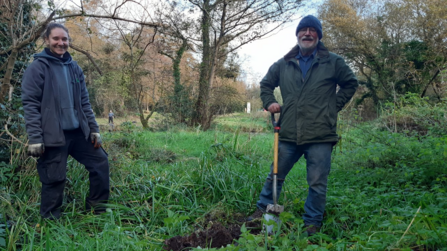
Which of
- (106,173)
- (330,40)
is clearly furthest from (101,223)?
(330,40)

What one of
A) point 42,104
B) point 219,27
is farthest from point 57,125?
point 219,27

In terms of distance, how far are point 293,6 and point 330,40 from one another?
8.70 m

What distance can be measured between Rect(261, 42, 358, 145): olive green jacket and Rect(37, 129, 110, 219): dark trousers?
1822 millimetres

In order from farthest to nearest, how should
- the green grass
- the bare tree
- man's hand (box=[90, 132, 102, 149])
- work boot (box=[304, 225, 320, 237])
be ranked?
the bare tree, man's hand (box=[90, 132, 102, 149]), work boot (box=[304, 225, 320, 237]), the green grass

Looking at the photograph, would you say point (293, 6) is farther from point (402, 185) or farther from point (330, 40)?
point (402, 185)

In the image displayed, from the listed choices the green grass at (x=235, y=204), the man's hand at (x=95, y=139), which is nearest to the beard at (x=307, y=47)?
the green grass at (x=235, y=204)

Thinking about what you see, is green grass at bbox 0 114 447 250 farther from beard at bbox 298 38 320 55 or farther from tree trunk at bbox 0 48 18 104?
beard at bbox 298 38 320 55

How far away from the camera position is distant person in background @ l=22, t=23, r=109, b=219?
2787 mm

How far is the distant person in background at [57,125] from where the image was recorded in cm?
279

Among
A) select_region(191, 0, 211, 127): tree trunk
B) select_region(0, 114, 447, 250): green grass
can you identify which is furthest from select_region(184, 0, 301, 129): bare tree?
select_region(0, 114, 447, 250): green grass

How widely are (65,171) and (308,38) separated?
2558 millimetres

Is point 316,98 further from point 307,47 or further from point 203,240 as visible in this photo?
point 203,240

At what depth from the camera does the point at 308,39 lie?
9.50ft

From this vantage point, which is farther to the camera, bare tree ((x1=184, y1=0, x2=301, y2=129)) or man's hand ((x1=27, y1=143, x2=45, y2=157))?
bare tree ((x1=184, y1=0, x2=301, y2=129))
